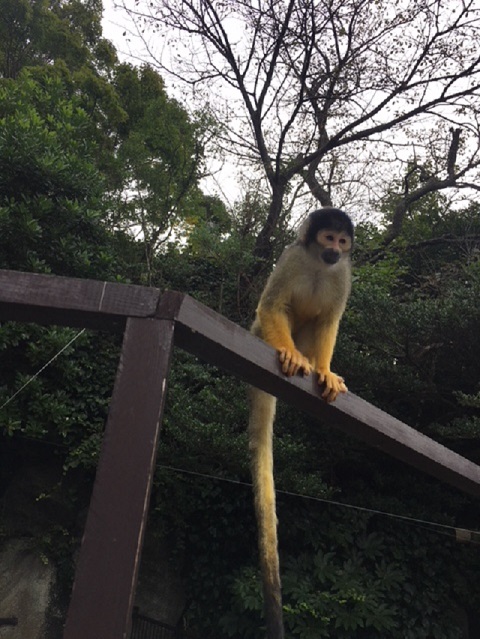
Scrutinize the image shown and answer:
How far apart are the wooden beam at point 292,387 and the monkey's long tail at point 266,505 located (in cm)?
59

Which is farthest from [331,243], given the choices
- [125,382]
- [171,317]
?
[125,382]

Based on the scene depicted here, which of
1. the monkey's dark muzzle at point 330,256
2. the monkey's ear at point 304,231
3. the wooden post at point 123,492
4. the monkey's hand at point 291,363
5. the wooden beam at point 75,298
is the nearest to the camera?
the wooden post at point 123,492

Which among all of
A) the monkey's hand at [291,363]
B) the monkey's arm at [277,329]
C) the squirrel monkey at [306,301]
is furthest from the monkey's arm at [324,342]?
the monkey's hand at [291,363]

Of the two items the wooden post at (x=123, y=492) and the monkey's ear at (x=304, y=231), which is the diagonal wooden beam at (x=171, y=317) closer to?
the wooden post at (x=123, y=492)

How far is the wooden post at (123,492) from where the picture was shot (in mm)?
1201

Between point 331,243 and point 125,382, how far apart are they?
2.10 meters

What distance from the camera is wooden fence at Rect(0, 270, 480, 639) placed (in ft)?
4.00

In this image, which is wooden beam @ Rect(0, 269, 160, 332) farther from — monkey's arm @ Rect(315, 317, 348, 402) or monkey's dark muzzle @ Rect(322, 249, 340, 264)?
monkey's dark muzzle @ Rect(322, 249, 340, 264)

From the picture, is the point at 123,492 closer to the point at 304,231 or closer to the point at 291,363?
the point at 291,363

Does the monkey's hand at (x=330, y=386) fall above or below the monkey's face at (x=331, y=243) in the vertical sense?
below

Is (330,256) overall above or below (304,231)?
below

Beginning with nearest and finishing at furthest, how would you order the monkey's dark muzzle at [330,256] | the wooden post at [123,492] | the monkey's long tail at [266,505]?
the wooden post at [123,492] < the monkey's long tail at [266,505] < the monkey's dark muzzle at [330,256]

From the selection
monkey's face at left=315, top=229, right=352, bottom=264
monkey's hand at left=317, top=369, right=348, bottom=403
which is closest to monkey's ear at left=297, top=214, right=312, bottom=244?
monkey's face at left=315, top=229, right=352, bottom=264

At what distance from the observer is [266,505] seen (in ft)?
8.86
